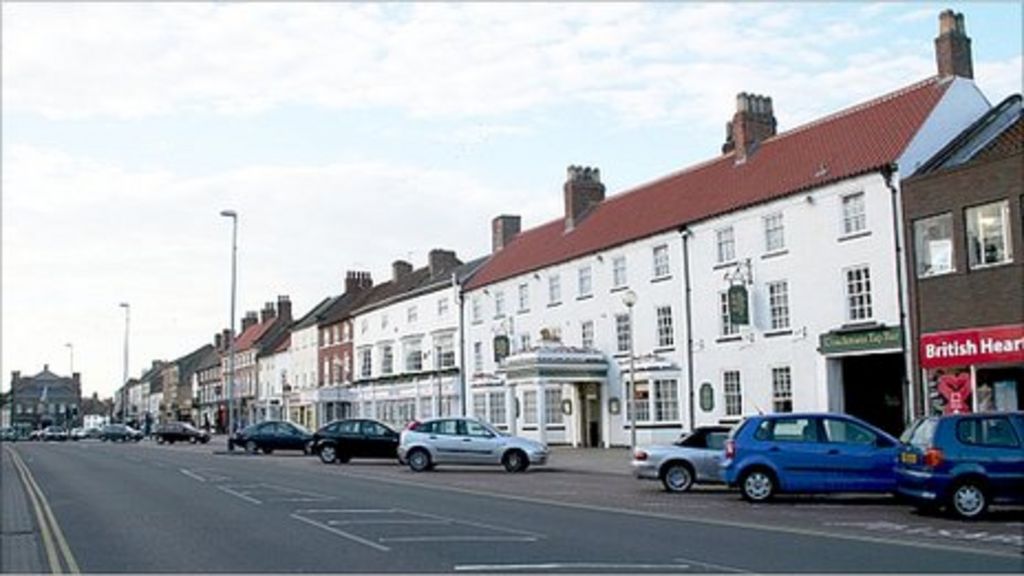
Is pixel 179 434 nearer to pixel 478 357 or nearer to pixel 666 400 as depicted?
pixel 478 357

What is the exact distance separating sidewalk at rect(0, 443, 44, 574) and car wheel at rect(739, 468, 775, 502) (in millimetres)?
11857

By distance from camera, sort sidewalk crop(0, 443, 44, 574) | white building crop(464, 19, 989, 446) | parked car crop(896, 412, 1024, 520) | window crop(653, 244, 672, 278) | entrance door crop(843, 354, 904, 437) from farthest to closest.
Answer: window crop(653, 244, 672, 278), entrance door crop(843, 354, 904, 437), white building crop(464, 19, 989, 446), parked car crop(896, 412, 1024, 520), sidewalk crop(0, 443, 44, 574)

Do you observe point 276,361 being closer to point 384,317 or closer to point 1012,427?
point 384,317

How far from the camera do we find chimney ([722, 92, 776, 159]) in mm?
40969

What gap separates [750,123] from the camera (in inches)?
1622

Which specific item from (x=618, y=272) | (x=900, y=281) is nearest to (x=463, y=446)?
(x=900, y=281)

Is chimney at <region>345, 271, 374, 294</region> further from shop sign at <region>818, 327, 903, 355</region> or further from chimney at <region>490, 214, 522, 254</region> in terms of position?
shop sign at <region>818, 327, 903, 355</region>

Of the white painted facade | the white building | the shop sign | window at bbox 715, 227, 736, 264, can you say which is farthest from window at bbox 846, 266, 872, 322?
the white painted facade

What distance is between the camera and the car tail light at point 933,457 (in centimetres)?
1684

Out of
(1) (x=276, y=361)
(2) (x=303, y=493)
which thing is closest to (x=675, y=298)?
(2) (x=303, y=493)

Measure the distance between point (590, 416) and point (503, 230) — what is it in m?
17.0

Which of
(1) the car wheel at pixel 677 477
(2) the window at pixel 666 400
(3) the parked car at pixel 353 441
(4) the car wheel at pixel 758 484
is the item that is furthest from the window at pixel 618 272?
(4) the car wheel at pixel 758 484

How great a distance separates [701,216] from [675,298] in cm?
321

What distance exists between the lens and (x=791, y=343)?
3412 centimetres
